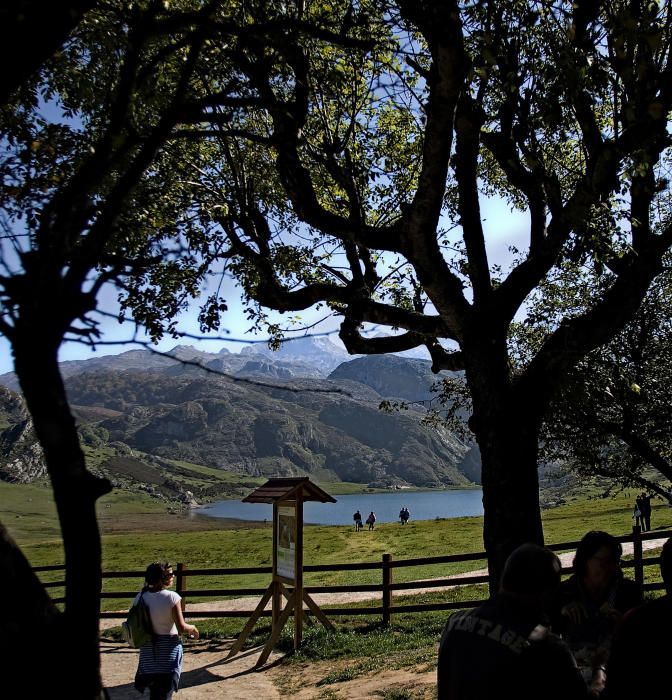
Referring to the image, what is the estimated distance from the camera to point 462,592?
2053 centimetres

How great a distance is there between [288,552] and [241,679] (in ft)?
8.78

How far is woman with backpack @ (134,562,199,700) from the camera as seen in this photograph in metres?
7.04

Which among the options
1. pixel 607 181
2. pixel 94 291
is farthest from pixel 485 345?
pixel 94 291

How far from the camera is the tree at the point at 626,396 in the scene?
47.3 ft

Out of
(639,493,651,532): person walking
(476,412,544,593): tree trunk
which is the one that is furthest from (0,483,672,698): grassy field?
(476,412,544,593): tree trunk

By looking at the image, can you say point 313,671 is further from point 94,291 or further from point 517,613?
point 94,291

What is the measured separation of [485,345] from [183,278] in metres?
5.51

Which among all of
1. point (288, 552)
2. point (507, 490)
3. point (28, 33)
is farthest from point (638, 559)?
point (28, 33)

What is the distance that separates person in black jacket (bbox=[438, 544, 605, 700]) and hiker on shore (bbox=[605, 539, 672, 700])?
27cm

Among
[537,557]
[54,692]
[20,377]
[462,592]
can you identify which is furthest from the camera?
[462,592]

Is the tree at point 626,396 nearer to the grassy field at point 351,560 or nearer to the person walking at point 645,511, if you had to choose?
the grassy field at point 351,560

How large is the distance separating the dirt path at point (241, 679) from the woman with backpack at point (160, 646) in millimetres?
3417

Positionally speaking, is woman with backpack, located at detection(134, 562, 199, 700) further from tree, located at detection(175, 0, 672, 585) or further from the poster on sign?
the poster on sign

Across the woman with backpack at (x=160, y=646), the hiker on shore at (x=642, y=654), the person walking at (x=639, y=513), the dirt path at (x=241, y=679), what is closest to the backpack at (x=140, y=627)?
the woman with backpack at (x=160, y=646)
